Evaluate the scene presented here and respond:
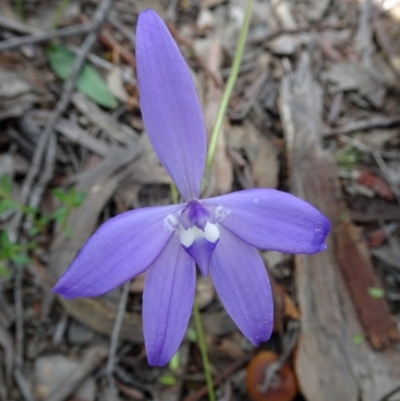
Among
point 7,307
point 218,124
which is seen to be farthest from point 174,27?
point 7,307

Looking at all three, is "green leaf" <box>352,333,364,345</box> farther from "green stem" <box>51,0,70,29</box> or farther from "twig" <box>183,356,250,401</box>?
"green stem" <box>51,0,70,29</box>

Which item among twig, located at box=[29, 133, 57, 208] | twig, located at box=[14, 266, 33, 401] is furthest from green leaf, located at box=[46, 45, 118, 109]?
twig, located at box=[14, 266, 33, 401]

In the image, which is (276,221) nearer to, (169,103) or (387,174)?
(169,103)

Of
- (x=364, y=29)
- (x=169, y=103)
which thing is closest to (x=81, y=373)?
(x=169, y=103)

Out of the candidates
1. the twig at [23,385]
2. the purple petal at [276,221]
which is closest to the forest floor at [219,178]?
the twig at [23,385]

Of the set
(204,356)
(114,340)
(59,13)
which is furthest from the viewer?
(59,13)

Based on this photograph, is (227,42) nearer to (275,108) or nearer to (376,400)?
(275,108)
